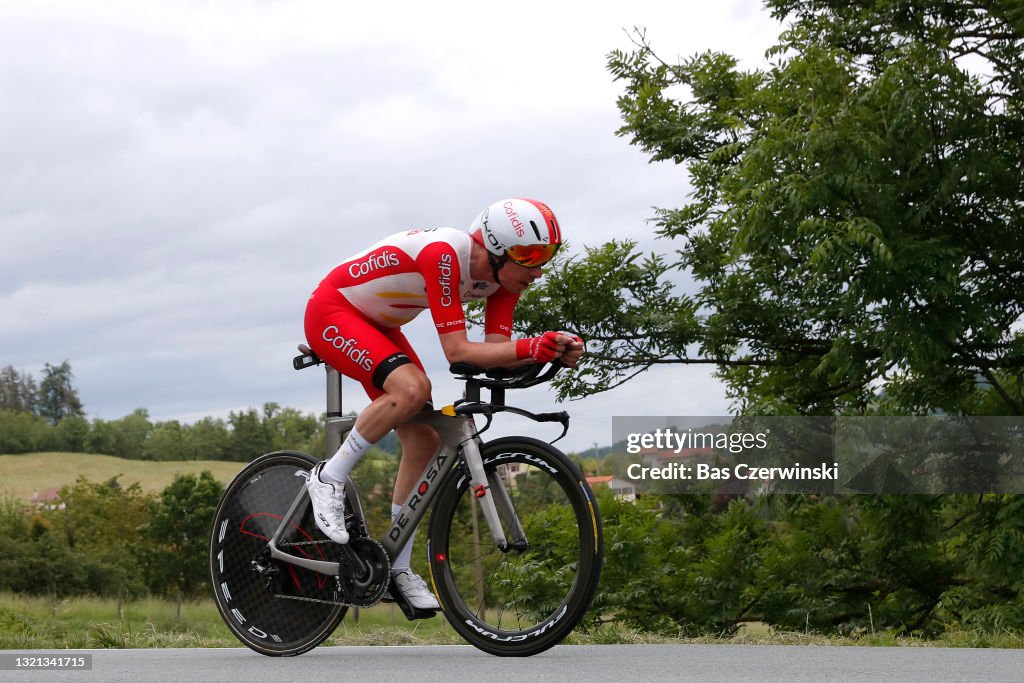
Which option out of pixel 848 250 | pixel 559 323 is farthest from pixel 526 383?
pixel 559 323

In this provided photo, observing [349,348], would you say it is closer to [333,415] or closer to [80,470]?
[333,415]

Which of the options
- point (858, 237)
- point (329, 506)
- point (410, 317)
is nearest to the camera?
point (329, 506)

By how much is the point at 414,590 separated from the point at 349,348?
116cm

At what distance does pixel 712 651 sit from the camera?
541 centimetres

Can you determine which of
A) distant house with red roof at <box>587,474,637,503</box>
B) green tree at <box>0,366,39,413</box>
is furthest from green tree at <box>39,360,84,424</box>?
distant house with red roof at <box>587,474,637,503</box>

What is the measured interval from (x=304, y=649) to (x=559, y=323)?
31.6 feet

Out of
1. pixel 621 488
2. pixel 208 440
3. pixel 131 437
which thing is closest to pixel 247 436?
pixel 208 440

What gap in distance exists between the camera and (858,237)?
10117 mm

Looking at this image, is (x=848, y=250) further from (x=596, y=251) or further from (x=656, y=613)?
(x=656, y=613)

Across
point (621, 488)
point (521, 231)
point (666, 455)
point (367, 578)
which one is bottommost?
point (367, 578)

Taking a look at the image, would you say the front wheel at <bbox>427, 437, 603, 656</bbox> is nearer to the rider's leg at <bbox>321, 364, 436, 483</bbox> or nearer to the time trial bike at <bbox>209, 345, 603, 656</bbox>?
the time trial bike at <bbox>209, 345, 603, 656</bbox>

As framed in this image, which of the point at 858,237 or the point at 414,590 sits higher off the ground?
the point at 858,237

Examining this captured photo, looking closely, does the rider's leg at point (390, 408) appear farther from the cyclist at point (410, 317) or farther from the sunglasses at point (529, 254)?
the sunglasses at point (529, 254)

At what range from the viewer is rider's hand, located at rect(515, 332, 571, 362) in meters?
4.51
